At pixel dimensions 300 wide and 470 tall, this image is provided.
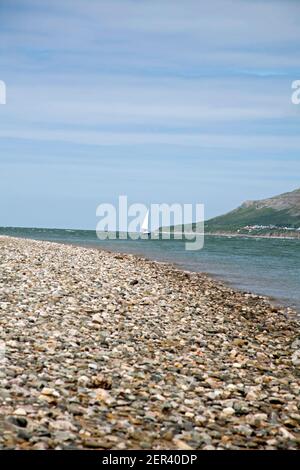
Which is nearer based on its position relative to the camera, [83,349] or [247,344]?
[83,349]

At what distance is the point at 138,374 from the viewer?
38.7 feet

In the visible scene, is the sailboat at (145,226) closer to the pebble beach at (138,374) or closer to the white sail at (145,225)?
the white sail at (145,225)

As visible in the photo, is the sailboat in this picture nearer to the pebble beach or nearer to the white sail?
the white sail

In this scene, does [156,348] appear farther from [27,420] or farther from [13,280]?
[13,280]

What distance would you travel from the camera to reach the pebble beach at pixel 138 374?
8844 mm

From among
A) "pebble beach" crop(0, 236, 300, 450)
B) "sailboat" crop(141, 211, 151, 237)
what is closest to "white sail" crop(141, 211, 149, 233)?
"sailboat" crop(141, 211, 151, 237)

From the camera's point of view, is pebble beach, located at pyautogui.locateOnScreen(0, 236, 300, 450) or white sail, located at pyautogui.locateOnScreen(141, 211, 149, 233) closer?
pebble beach, located at pyautogui.locateOnScreen(0, 236, 300, 450)

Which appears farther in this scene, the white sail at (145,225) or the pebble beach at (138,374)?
the white sail at (145,225)

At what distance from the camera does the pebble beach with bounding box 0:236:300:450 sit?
348 inches

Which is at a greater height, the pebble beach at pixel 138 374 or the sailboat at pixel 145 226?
the sailboat at pixel 145 226

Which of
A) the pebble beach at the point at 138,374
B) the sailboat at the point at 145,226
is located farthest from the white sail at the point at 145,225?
the pebble beach at the point at 138,374
